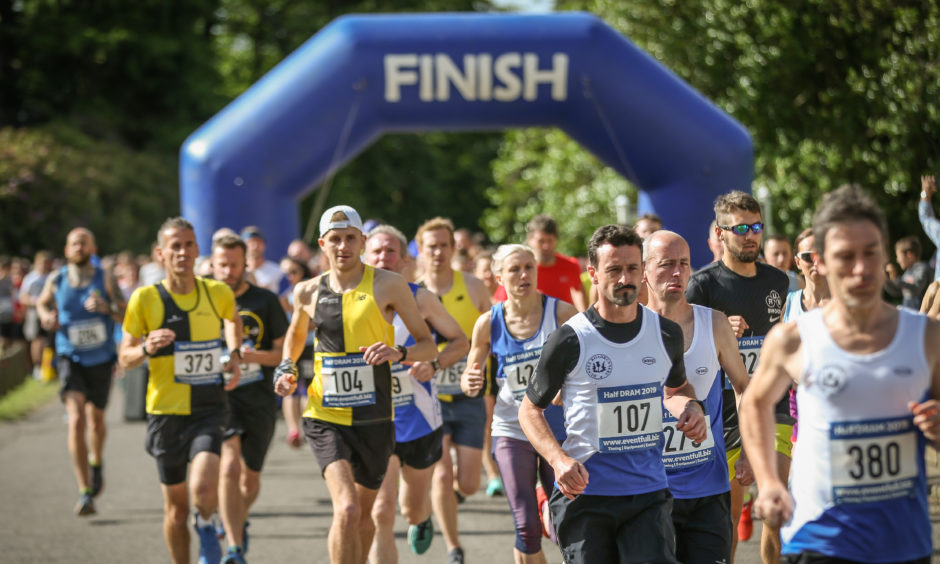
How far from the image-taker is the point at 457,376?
8.02 metres

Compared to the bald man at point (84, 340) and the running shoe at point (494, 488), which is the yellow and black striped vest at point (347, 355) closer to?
the running shoe at point (494, 488)

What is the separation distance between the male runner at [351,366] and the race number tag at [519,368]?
20.3 inches

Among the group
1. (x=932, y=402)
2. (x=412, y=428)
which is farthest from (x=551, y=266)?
(x=932, y=402)

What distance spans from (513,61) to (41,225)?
1907cm

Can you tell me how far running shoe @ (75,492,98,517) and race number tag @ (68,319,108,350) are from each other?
4.34 feet

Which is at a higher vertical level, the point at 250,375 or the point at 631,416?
the point at 250,375

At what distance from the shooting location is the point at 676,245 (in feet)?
16.7

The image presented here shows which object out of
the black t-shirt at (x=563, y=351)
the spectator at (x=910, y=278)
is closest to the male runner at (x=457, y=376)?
the black t-shirt at (x=563, y=351)

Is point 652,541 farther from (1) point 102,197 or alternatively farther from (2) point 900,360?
(1) point 102,197

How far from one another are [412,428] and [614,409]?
2.60 meters

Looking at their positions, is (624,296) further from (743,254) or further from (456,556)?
(456,556)

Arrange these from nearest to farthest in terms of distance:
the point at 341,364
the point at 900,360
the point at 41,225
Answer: the point at 900,360 < the point at 341,364 < the point at 41,225

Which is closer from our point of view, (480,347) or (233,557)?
(480,347)

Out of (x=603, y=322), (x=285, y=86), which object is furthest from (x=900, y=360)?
(x=285, y=86)
